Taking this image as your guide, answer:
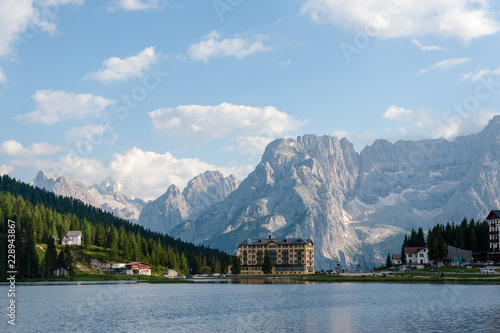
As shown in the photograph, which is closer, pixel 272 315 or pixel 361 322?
pixel 361 322

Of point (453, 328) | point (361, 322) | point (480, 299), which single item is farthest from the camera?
point (480, 299)

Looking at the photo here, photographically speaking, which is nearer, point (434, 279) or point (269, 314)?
point (269, 314)

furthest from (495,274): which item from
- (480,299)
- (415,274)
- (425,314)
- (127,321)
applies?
(127,321)

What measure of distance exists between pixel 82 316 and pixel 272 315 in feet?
96.3

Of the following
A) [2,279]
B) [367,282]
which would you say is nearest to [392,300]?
[367,282]

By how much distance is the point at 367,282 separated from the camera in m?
183

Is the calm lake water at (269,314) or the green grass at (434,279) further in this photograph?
the green grass at (434,279)

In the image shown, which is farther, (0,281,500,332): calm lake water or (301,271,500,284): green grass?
(301,271,500,284): green grass

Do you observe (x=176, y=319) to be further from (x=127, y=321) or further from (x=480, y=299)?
(x=480, y=299)

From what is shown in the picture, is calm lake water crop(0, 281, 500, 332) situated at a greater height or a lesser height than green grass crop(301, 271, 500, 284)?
greater

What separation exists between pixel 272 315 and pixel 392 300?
32.5 metres

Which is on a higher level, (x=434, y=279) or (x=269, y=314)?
(x=269, y=314)

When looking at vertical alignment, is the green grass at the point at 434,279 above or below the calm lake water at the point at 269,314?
below

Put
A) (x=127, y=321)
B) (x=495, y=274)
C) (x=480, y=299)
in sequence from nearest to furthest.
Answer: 1. (x=127, y=321)
2. (x=480, y=299)
3. (x=495, y=274)
